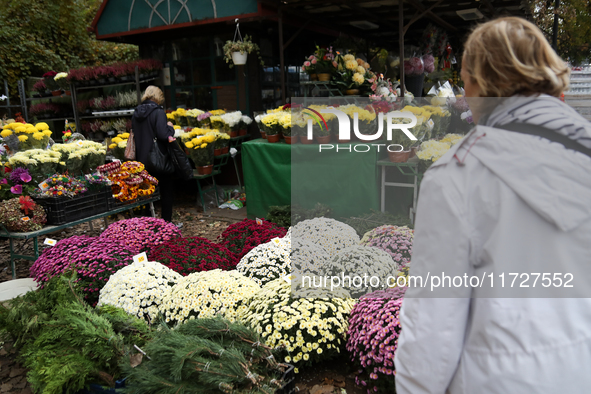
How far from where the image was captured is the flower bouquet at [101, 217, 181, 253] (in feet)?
12.8

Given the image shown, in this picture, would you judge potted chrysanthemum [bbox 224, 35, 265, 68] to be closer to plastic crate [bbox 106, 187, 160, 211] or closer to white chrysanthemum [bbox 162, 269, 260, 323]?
plastic crate [bbox 106, 187, 160, 211]

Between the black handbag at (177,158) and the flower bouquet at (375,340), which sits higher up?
the black handbag at (177,158)

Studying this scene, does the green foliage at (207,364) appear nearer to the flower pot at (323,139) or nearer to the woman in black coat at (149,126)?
the flower pot at (323,139)

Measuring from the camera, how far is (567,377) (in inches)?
39.7

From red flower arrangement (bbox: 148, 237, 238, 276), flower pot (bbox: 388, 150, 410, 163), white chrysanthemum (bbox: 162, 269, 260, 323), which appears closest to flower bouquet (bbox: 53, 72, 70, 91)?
red flower arrangement (bbox: 148, 237, 238, 276)

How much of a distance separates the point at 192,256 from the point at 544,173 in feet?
9.15

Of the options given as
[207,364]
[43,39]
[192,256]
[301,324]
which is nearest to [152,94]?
[192,256]

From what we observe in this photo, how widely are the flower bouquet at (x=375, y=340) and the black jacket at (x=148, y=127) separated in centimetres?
359

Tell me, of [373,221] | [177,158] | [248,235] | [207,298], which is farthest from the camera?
[177,158]

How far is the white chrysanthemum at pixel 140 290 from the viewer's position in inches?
109

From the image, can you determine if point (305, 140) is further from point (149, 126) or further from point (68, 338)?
point (68, 338)

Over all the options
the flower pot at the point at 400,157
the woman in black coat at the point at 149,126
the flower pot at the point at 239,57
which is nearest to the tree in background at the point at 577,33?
the flower pot at the point at 239,57

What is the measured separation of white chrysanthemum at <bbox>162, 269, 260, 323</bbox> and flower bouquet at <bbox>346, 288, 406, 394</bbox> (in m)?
0.70

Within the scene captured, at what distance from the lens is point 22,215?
405 centimetres
